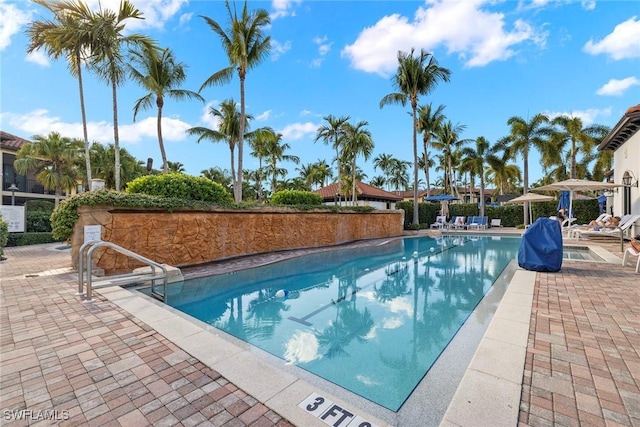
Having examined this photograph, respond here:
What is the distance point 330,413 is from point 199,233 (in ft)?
24.7

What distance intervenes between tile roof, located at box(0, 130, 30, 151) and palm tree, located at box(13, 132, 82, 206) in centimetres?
440

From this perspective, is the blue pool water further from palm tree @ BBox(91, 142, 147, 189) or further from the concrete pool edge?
palm tree @ BBox(91, 142, 147, 189)

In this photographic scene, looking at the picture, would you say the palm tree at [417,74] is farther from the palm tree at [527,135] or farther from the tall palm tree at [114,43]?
the tall palm tree at [114,43]

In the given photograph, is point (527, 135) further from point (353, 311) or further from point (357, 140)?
point (353, 311)

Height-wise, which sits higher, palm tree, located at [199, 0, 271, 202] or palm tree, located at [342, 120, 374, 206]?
palm tree, located at [199, 0, 271, 202]

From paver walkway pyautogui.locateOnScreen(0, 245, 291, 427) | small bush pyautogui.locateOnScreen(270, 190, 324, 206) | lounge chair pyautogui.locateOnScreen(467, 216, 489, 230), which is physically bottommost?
paver walkway pyautogui.locateOnScreen(0, 245, 291, 427)

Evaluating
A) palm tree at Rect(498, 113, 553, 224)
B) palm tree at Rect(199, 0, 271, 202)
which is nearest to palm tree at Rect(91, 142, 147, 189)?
palm tree at Rect(199, 0, 271, 202)

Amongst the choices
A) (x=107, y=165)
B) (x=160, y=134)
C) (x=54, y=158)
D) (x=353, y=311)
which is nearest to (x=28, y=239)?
(x=160, y=134)

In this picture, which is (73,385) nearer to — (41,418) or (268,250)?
(41,418)

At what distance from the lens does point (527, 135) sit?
21484 millimetres

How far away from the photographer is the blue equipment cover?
610 cm

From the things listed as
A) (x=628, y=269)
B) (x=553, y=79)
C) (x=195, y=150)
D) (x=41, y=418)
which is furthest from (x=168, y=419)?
(x=195, y=150)

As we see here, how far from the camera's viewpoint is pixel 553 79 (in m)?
12.1

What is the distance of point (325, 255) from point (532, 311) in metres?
7.61
